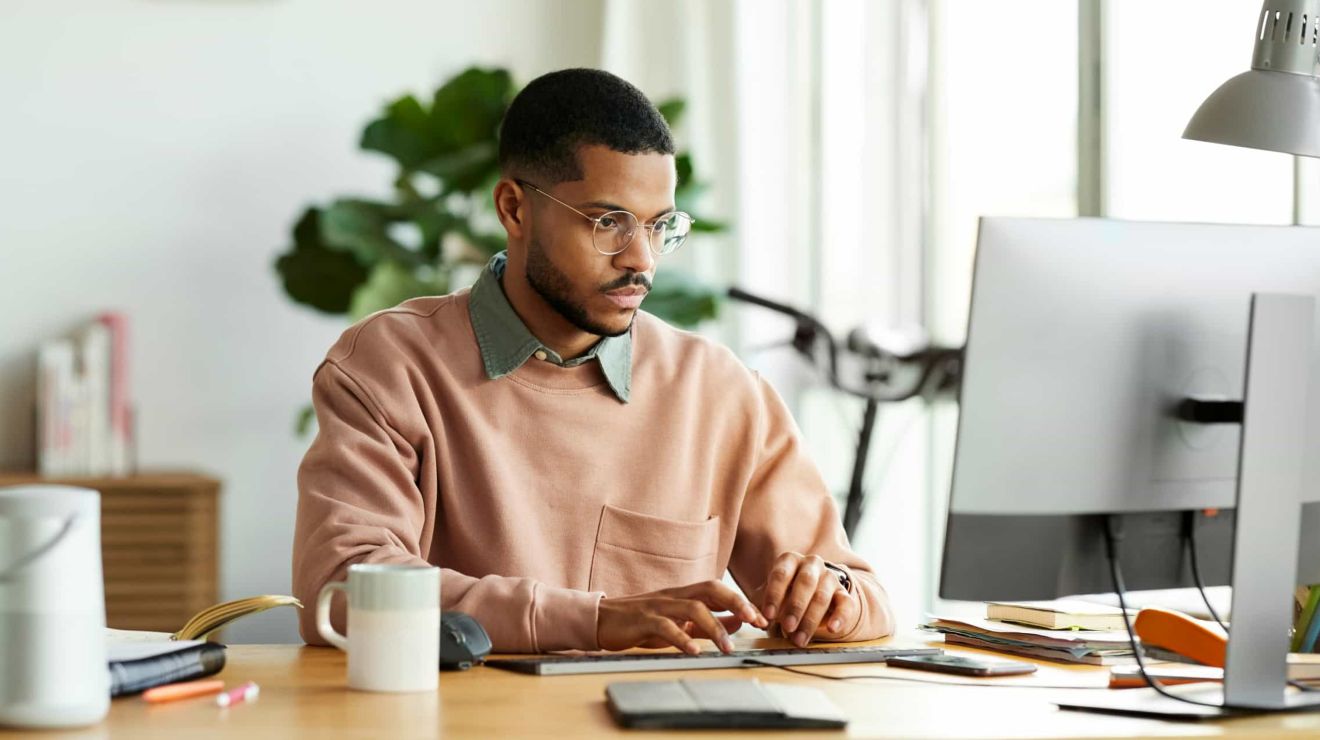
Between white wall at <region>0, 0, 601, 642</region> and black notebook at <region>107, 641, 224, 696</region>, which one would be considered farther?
white wall at <region>0, 0, 601, 642</region>

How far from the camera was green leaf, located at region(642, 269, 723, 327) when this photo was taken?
3766 millimetres

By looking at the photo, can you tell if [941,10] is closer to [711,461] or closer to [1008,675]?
[711,461]

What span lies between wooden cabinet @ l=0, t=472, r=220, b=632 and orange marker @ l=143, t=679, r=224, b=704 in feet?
9.12

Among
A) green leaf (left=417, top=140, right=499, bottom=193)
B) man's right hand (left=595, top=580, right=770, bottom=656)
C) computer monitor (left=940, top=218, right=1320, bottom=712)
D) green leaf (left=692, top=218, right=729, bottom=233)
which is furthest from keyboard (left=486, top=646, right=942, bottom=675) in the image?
green leaf (left=417, top=140, right=499, bottom=193)

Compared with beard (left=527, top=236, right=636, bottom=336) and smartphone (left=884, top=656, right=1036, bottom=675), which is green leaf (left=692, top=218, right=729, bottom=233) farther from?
smartphone (left=884, top=656, right=1036, bottom=675)

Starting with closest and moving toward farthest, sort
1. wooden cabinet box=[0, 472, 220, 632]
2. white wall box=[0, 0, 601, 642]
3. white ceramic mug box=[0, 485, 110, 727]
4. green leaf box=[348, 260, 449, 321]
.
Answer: white ceramic mug box=[0, 485, 110, 727]
green leaf box=[348, 260, 449, 321]
wooden cabinet box=[0, 472, 220, 632]
white wall box=[0, 0, 601, 642]

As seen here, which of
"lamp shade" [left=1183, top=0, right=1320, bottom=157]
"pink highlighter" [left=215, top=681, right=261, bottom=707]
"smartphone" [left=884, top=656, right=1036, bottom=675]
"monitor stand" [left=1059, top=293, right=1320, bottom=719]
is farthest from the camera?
"lamp shade" [left=1183, top=0, right=1320, bottom=157]

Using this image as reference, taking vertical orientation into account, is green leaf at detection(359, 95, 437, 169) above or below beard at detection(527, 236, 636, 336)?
above

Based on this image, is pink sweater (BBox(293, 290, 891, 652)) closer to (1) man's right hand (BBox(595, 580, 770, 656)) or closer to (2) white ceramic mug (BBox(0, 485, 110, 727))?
(1) man's right hand (BBox(595, 580, 770, 656))

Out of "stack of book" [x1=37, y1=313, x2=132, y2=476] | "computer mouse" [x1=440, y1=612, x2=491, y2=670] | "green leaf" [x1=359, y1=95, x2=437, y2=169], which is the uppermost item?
"green leaf" [x1=359, y1=95, x2=437, y2=169]

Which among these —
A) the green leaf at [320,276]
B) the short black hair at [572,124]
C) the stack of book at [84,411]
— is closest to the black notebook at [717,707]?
the short black hair at [572,124]

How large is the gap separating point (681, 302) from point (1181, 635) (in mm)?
2372

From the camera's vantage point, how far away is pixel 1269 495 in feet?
4.39

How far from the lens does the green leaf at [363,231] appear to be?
3.84 m
